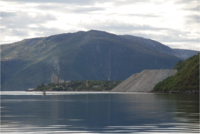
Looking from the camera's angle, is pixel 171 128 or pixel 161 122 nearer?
pixel 171 128

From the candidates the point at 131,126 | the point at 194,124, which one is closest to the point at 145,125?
the point at 131,126

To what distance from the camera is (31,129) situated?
3400 cm

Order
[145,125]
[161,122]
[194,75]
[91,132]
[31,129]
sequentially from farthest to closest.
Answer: [194,75] < [161,122] < [145,125] < [31,129] < [91,132]

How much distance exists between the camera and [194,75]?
179m

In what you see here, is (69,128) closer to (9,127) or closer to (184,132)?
(9,127)

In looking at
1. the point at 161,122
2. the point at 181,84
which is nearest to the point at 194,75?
the point at 181,84

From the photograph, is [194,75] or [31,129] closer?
[31,129]

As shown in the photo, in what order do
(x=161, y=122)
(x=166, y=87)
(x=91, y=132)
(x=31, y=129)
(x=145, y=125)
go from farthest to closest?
(x=166, y=87), (x=161, y=122), (x=145, y=125), (x=31, y=129), (x=91, y=132)

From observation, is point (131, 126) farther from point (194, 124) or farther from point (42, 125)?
point (42, 125)

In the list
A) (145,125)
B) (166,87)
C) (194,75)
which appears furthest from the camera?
(166,87)

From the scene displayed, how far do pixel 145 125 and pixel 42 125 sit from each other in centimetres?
1017

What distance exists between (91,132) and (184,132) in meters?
7.94

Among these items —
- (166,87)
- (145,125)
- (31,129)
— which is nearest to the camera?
(31,129)

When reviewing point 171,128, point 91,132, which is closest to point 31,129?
point 91,132
